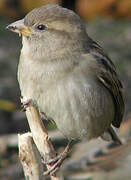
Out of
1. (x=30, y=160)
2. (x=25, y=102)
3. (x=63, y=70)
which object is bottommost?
(x=30, y=160)

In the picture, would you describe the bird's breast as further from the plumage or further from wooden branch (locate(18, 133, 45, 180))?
wooden branch (locate(18, 133, 45, 180))

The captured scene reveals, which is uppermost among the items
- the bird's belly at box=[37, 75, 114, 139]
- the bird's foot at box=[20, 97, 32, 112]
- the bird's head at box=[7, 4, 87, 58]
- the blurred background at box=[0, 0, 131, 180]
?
the bird's head at box=[7, 4, 87, 58]

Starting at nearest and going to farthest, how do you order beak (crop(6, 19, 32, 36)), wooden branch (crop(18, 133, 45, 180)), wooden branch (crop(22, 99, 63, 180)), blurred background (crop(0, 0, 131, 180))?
wooden branch (crop(18, 133, 45, 180))
wooden branch (crop(22, 99, 63, 180))
beak (crop(6, 19, 32, 36))
blurred background (crop(0, 0, 131, 180))

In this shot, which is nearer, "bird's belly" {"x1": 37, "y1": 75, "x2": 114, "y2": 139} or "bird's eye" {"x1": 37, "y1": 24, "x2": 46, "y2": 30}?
"bird's belly" {"x1": 37, "y1": 75, "x2": 114, "y2": 139}

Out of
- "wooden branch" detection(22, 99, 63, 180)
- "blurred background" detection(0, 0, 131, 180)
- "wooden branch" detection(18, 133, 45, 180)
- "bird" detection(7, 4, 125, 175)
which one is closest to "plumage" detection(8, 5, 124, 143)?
"bird" detection(7, 4, 125, 175)

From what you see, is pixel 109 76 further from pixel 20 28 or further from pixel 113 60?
pixel 113 60

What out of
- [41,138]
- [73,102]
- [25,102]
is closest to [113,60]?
[73,102]

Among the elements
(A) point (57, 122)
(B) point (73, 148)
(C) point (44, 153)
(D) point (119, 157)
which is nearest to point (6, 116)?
(B) point (73, 148)
